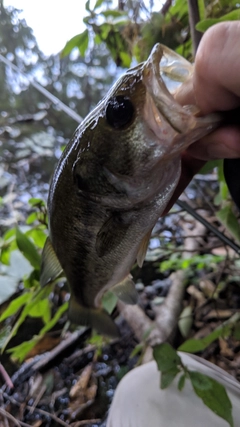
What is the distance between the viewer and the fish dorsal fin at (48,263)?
0.72 metres

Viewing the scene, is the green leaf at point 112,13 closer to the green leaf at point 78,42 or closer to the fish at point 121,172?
the green leaf at point 78,42

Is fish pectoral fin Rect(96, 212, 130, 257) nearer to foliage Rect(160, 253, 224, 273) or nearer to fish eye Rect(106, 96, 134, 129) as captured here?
fish eye Rect(106, 96, 134, 129)

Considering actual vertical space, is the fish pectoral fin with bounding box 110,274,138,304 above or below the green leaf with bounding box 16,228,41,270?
below

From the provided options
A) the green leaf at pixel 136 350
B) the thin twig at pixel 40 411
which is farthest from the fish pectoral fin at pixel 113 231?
the thin twig at pixel 40 411

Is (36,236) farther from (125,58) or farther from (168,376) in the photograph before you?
(125,58)

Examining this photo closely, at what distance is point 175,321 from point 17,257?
63cm

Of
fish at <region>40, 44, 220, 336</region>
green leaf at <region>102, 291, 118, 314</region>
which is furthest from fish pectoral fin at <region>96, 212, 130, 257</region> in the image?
green leaf at <region>102, 291, 118, 314</region>

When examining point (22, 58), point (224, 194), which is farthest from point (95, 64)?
point (224, 194)

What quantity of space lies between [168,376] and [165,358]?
0.13 feet

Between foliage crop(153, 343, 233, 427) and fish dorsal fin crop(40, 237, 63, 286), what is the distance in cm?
27

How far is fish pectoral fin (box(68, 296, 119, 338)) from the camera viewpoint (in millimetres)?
831

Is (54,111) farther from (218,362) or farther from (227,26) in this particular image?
(227,26)

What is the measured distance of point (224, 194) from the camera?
37.3 inches

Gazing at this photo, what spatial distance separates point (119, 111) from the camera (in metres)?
0.49
